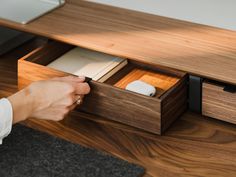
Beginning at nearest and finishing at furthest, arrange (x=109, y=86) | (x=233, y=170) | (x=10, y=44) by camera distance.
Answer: (x=233, y=170) → (x=109, y=86) → (x=10, y=44)

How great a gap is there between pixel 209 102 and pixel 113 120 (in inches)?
8.0

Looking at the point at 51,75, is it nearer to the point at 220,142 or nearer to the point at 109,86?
the point at 109,86

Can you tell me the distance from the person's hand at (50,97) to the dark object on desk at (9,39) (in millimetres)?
376

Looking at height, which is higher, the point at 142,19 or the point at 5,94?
the point at 142,19

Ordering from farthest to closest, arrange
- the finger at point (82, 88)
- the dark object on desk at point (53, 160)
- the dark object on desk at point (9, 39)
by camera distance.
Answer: the dark object on desk at point (9, 39), the finger at point (82, 88), the dark object on desk at point (53, 160)

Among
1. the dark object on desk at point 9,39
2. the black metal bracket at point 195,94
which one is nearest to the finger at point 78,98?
the black metal bracket at point 195,94

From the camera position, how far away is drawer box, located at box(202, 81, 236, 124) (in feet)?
4.33

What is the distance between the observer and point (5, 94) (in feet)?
4.88

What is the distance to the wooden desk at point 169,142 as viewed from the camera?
4.05 feet

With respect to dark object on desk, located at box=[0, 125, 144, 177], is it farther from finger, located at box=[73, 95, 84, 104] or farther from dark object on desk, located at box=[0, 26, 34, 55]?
dark object on desk, located at box=[0, 26, 34, 55]

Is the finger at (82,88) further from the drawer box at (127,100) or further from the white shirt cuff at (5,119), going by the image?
the white shirt cuff at (5,119)

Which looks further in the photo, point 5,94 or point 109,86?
point 5,94

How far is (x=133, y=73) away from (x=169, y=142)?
212 mm

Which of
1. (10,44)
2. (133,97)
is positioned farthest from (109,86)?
(10,44)
